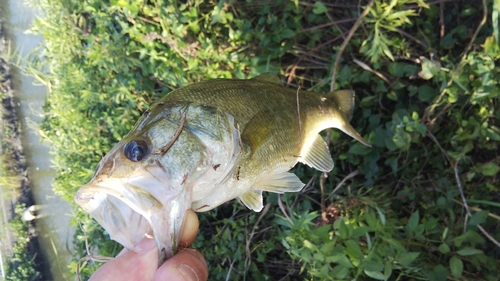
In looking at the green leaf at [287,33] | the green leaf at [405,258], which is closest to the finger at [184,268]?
the green leaf at [405,258]

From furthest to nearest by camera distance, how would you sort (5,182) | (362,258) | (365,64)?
(5,182) < (365,64) < (362,258)

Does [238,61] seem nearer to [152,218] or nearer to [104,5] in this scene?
[104,5]

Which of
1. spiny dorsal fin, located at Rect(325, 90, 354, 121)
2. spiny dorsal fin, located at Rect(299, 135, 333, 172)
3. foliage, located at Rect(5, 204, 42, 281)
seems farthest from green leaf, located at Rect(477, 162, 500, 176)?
foliage, located at Rect(5, 204, 42, 281)

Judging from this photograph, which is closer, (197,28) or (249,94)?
(249,94)

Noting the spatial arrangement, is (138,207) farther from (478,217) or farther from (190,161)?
(478,217)

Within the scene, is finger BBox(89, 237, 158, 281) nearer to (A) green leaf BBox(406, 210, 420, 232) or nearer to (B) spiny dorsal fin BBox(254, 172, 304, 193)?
(B) spiny dorsal fin BBox(254, 172, 304, 193)

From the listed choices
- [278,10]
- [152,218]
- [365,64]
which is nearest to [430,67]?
[365,64]

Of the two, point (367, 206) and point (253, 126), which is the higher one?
point (253, 126)

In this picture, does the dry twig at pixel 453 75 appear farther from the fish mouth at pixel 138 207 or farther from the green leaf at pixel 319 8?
the fish mouth at pixel 138 207
